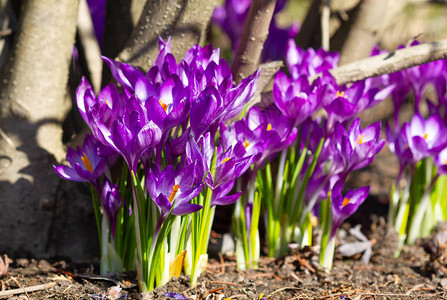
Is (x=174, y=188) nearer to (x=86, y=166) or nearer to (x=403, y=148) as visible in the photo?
(x=86, y=166)

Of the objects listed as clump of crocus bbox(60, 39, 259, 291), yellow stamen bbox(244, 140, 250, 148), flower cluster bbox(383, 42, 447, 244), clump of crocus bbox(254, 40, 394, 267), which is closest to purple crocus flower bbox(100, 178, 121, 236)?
clump of crocus bbox(60, 39, 259, 291)

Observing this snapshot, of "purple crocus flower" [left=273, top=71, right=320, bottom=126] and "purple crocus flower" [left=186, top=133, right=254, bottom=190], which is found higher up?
"purple crocus flower" [left=273, top=71, right=320, bottom=126]

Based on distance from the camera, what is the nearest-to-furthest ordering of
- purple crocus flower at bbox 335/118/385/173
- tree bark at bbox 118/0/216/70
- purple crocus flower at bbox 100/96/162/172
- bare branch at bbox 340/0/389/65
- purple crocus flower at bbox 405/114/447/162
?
purple crocus flower at bbox 100/96/162/172, purple crocus flower at bbox 335/118/385/173, tree bark at bbox 118/0/216/70, purple crocus flower at bbox 405/114/447/162, bare branch at bbox 340/0/389/65

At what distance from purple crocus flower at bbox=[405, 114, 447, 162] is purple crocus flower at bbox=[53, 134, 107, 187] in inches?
44.7

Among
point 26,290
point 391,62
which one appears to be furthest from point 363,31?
point 26,290

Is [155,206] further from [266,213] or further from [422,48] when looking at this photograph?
[422,48]

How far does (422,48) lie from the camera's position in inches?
68.1

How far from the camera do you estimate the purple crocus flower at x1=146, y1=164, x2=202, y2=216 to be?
4.08 ft

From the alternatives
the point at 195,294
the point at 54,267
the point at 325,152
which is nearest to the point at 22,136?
the point at 54,267

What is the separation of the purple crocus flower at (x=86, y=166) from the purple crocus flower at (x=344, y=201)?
77cm

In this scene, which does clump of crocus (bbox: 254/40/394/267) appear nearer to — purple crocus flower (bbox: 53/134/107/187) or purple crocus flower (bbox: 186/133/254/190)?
purple crocus flower (bbox: 186/133/254/190)

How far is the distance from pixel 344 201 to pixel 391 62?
1.79ft

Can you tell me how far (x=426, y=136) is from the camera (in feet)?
5.97

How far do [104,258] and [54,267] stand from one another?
227 millimetres
